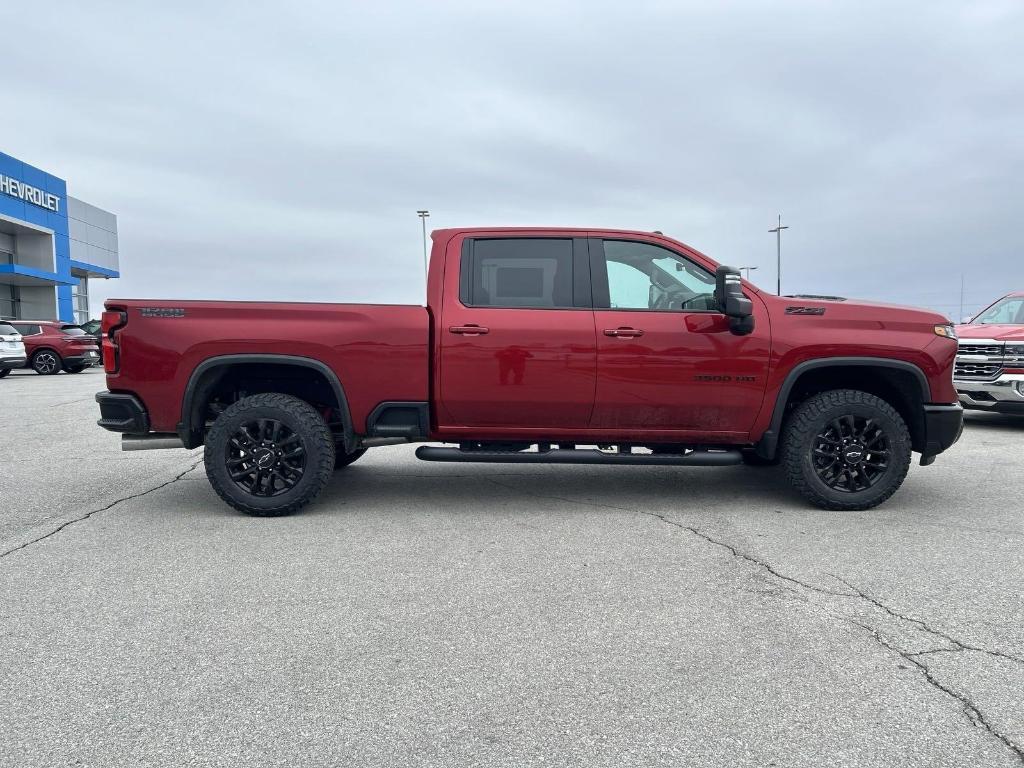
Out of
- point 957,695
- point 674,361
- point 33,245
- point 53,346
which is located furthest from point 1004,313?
point 33,245

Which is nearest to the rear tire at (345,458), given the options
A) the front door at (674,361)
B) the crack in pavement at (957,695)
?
the front door at (674,361)

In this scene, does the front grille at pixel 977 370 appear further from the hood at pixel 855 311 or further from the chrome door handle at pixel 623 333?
the chrome door handle at pixel 623 333

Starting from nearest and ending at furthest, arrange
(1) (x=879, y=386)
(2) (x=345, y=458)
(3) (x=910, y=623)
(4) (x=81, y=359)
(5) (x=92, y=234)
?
1. (3) (x=910, y=623)
2. (1) (x=879, y=386)
3. (2) (x=345, y=458)
4. (4) (x=81, y=359)
5. (5) (x=92, y=234)

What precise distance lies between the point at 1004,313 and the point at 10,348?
21.1 metres

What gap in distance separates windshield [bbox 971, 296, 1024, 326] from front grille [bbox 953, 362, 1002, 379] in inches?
34.2

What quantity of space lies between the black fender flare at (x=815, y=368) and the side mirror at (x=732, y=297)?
536 mm

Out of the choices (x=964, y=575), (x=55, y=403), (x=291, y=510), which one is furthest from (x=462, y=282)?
(x=55, y=403)

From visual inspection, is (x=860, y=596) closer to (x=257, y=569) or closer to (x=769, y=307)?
(x=769, y=307)

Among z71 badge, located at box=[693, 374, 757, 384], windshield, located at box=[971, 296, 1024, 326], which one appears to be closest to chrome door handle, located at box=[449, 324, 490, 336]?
z71 badge, located at box=[693, 374, 757, 384]

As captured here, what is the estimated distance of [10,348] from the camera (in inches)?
729

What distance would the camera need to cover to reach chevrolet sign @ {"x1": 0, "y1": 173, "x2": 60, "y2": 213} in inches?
1416

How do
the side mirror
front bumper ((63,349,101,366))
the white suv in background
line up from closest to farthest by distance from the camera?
the side mirror → the white suv in background → front bumper ((63,349,101,366))

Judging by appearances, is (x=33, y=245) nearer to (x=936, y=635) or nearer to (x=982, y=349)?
(x=982, y=349)

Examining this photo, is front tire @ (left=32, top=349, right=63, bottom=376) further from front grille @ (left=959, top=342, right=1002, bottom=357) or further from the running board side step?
front grille @ (left=959, top=342, right=1002, bottom=357)
